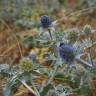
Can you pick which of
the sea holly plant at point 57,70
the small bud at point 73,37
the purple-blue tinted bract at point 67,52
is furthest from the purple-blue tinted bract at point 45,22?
the purple-blue tinted bract at point 67,52

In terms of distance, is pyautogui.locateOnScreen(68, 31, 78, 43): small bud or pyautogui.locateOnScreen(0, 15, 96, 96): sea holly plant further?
pyautogui.locateOnScreen(68, 31, 78, 43): small bud

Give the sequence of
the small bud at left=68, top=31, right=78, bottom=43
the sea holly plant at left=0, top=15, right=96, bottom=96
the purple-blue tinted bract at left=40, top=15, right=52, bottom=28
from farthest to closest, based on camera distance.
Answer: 1. the purple-blue tinted bract at left=40, top=15, right=52, bottom=28
2. the small bud at left=68, top=31, right=78, bottom=43
3. the sea holly plant at left=0, top=15, right=96, bottom=96

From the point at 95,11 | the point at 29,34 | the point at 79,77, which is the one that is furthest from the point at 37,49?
the point at 79,77

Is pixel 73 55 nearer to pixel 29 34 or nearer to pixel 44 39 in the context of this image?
pixel 44 39

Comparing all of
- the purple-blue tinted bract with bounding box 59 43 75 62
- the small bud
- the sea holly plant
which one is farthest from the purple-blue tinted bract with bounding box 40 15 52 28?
the purple-blue tinted bract with bounding box 59 43 75 62

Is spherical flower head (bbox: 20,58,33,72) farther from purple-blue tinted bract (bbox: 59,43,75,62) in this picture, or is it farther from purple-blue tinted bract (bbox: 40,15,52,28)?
purple-blue tinted bract (bbox: 40,15,52,28)

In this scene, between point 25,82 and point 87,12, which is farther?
point 87,12

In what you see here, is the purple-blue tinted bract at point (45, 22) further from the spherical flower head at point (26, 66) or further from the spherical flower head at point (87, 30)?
the spherical flower head at point (26, 66)

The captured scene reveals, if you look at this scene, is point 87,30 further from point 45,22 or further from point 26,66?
point 26,66

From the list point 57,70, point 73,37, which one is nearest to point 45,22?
point 73,37
